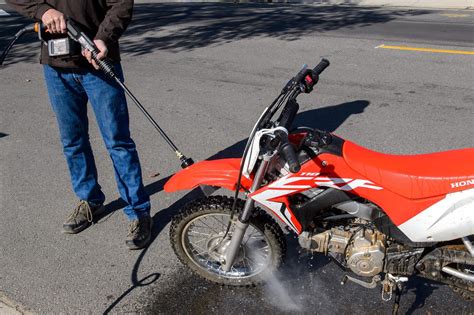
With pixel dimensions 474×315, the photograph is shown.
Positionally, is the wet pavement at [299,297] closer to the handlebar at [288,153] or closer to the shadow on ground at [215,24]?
the handlebar at [288,153]

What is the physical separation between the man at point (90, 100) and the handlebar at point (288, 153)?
1.31 metres

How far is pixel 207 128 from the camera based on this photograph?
5.82 m

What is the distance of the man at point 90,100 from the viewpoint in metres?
3.13

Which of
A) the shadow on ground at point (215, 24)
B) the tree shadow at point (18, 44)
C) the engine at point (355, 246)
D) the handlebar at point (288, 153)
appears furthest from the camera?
the shadow on ground at point (215, 24)

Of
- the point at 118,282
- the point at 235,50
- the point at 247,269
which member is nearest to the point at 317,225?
the point at 247,269

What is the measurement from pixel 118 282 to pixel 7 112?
13.7 feet

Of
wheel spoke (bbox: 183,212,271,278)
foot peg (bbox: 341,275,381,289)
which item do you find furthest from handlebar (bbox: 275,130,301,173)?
foot peg (bbox: 341,275,381,289)

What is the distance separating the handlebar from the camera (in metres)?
2.18

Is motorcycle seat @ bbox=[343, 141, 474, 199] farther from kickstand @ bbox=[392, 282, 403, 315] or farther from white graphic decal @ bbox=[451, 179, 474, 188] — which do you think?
kickstand @ bbox=[392, 282, 403, 315]

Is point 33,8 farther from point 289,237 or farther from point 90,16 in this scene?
point 289,237

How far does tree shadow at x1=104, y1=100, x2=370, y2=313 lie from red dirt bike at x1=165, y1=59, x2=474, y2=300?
306mm

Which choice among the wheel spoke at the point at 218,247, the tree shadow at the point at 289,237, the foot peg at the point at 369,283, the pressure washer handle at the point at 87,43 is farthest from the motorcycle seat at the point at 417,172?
the pressure washer handle at the point at 87,43

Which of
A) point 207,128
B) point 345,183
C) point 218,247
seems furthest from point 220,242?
point 207,128

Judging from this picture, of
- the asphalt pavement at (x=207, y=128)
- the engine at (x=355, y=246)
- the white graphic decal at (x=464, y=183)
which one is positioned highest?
the white graphic decal at (x=464, y=183)
